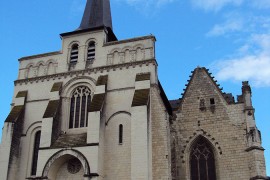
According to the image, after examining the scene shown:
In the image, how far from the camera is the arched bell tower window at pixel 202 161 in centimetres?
2123

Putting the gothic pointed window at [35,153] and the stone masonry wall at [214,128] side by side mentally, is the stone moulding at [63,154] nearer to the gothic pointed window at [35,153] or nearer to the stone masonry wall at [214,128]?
→ the gothic pointed window at [35,153]

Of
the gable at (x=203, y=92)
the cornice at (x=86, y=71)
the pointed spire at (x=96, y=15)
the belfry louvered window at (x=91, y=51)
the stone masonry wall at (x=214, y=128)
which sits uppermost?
the pointed spire at (x=96, y=15)

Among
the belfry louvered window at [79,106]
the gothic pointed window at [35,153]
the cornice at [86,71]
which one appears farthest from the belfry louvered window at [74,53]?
the gothic pointed window at [35,153]

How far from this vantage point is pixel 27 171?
2164 centimetres

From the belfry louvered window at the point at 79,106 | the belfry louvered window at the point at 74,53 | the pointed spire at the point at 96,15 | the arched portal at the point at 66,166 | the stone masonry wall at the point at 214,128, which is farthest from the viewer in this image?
the pointed spire at the point at 96,15

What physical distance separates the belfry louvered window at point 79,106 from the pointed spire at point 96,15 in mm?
4863

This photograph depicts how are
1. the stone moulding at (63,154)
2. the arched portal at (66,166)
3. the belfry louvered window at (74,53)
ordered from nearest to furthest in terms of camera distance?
1. the stone moulding at (63,154)
2. the arched portal at (66,166)
3. the belfry louvered window at (74,53)

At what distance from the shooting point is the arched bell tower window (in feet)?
69.7

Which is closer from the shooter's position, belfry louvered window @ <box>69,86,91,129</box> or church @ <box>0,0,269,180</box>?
church @ <box>0,0,269,180</box>

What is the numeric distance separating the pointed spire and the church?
49.5 inches

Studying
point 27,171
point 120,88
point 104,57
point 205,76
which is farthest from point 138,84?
point 27,171

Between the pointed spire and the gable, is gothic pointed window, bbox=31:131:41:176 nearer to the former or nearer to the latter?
the pointed spire

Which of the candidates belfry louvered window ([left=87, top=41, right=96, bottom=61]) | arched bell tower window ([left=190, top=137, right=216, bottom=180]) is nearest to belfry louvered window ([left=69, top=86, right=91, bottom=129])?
belfry louvered window ([left=87, top=41, right=96, bottom=61])

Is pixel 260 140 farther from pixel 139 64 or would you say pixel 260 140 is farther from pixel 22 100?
pixel 22 100
